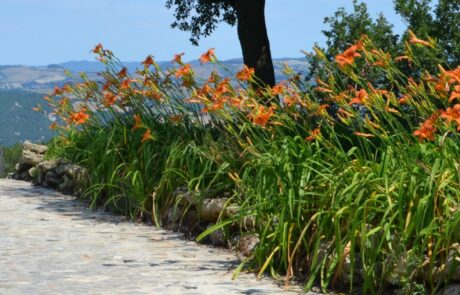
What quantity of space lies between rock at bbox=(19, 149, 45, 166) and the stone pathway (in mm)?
3456

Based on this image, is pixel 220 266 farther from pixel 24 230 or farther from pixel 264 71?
pixel 264 71

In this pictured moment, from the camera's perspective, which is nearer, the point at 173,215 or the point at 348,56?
the point at 348,56

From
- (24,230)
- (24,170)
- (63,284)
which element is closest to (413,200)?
(63,284)

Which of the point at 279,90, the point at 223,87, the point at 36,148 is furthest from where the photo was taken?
the point at 36,148

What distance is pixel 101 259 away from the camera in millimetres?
7008

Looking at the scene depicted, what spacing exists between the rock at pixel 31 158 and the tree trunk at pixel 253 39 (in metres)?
4.13

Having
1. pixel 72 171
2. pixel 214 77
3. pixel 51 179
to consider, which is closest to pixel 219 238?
pixel 214 77

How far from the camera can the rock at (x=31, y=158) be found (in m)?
13.4

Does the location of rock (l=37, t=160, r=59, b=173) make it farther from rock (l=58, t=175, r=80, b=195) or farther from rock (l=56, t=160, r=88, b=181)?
rock (l=58, t=175, r=80, b=195)

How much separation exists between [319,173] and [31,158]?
8.11 meters

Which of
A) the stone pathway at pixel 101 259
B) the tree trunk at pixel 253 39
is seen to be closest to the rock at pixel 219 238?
the stone pathway at pixel 101 259

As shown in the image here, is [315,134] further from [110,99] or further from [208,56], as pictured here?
[110,99]

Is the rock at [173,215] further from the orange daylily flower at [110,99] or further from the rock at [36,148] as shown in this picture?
the rock at [36,148]

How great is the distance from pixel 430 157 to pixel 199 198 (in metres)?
2.61
